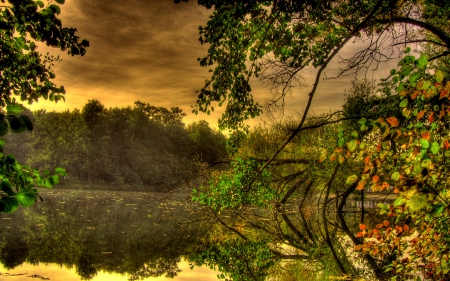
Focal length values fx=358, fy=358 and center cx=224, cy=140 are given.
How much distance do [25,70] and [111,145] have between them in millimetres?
79963

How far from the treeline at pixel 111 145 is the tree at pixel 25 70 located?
63825mm

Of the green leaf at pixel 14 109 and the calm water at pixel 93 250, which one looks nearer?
the green leaf at pixel 14 109

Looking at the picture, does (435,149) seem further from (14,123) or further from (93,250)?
(93,250)

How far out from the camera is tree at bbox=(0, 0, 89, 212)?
9.96ft

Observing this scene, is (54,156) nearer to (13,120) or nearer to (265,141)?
(265,141)

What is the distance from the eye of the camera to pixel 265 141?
30.1 metres

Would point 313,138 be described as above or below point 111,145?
below

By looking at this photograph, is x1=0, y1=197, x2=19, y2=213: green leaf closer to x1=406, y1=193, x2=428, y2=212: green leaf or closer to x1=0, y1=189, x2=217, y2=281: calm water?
x1=406, y1=193, x2=428, y2=212: green leaf

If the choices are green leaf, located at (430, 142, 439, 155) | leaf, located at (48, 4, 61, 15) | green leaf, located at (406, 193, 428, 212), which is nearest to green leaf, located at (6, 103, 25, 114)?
leaf, located at (48, 4, 61, 15)

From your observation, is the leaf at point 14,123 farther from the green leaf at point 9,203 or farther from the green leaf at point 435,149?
the green leaf at point 435,149

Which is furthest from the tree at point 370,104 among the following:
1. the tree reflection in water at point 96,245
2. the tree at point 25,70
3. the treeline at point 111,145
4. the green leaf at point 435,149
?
the treeline at point 111,145

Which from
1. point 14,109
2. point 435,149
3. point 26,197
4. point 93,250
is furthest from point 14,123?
point 93,250

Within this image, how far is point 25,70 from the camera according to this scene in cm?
621

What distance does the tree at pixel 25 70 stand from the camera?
3.04 metres
